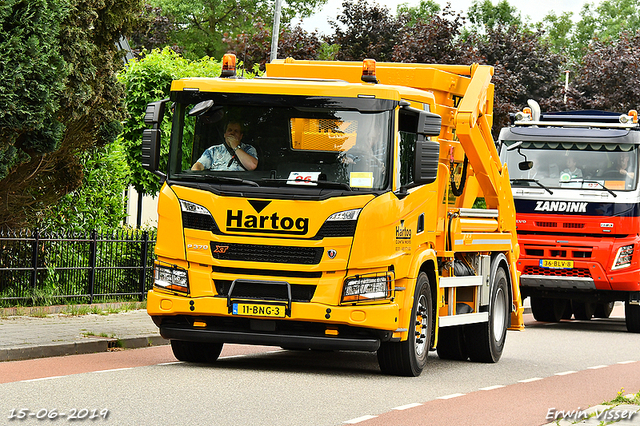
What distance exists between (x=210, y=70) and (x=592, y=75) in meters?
24.6

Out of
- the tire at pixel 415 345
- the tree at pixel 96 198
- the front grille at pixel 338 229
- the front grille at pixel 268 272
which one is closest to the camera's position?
the front grille at pixel 338 229

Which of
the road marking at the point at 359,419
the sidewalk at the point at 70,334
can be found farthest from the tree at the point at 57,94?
the road marking at the point at 359,419

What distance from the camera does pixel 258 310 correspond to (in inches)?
416

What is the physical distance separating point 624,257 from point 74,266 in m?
9.12

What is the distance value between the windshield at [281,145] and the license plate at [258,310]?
1.17 m

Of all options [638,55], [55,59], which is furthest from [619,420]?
[638,55]

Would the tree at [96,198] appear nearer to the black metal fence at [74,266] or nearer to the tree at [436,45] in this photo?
the black metal fence at [74,266]

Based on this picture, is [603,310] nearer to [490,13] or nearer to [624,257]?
[624,257]

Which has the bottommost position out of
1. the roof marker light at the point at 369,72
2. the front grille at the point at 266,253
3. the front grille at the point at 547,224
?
the front grille at the point at 266,253

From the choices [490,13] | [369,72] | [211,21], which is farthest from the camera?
[490,13]

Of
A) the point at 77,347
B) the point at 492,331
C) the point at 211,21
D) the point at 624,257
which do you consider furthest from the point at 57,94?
the point at 211,21

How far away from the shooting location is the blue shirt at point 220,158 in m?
10.8

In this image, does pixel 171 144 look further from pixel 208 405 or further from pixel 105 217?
pixel 105 217

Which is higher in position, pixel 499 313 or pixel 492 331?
pixel 499 313
